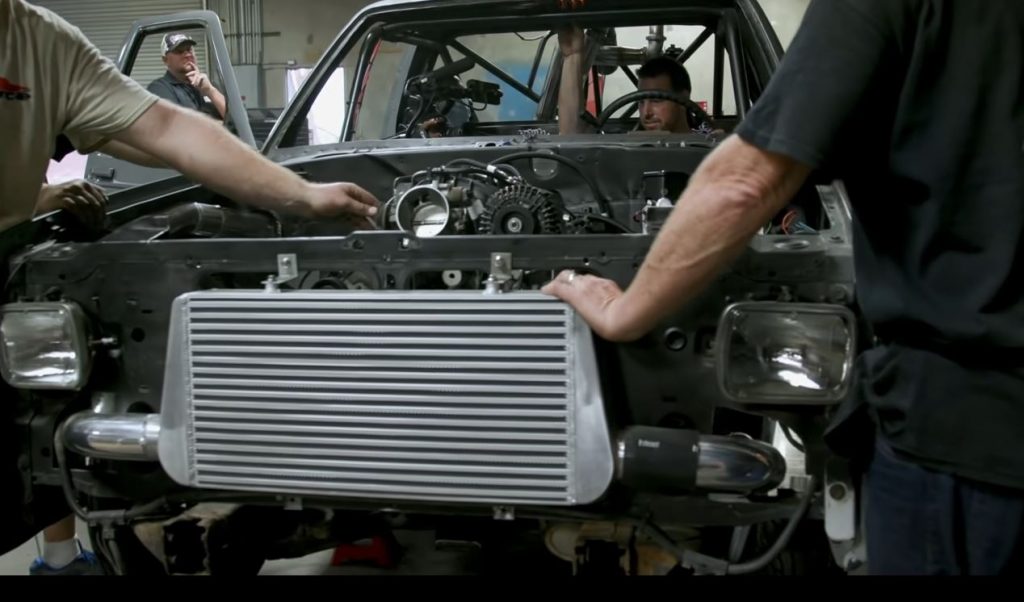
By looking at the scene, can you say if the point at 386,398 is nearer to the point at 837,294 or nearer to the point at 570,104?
the point at 837,294

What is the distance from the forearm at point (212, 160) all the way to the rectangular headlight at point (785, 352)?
1168 mm

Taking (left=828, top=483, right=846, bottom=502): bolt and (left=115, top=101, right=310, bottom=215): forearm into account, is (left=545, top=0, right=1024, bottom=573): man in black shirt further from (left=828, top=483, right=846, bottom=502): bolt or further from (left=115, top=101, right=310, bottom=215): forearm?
(left=115, top=101, right=310, bottom=215): forearm

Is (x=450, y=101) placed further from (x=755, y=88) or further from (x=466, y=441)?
(x=466, y=441)

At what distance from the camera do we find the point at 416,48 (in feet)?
11.4

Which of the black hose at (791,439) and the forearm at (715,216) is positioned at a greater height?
the forearm at (715,216)

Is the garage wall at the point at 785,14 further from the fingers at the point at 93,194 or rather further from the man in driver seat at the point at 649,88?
the fingers at the point at 93,194

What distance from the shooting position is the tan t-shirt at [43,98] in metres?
1.97

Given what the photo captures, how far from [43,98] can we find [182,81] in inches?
114

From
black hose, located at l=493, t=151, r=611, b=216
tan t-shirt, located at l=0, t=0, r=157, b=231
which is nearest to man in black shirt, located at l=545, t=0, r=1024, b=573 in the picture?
black hose, located at l=493, t=151, r=611, b=216

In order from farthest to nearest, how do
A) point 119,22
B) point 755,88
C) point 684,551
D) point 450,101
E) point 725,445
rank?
1. point 119,22
2. point 450,101
3. point 755,88
4. point 684,551
5. point 725,445

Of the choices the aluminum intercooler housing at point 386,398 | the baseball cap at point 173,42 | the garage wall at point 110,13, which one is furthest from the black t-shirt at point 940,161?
the garage wall at point 110,13

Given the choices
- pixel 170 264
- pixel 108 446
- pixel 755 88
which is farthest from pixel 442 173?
pixel 755 88

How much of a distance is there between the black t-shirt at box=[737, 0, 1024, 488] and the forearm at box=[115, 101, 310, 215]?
1352 mm

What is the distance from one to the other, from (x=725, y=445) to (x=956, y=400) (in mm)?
458
